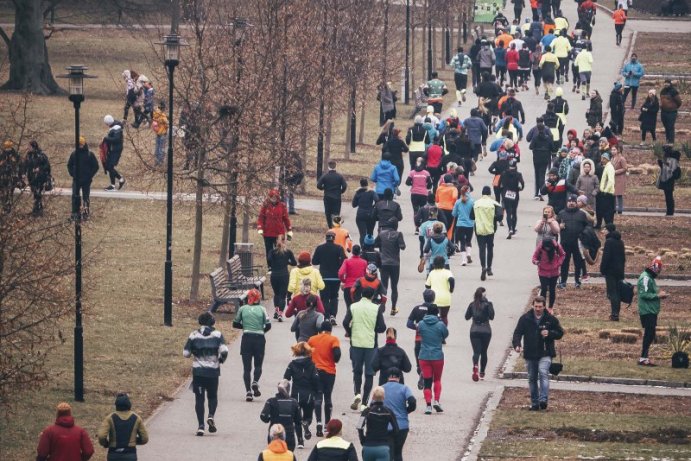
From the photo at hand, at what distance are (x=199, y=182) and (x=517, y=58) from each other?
26.2 meters

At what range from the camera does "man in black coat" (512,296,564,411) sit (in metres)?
24.5

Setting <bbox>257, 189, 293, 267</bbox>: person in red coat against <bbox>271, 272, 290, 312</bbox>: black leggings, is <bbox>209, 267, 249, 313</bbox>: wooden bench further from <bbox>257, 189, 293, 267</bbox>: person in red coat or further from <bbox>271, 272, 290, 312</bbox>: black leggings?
<bbox>257, 189, 293, 267</bbox>: person in red coat

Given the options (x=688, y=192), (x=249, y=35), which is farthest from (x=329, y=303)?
(x=688, y=192)

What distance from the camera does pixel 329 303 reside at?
29453 millimetres

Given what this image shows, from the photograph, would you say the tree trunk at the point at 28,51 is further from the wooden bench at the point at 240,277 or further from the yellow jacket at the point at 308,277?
the yellow jacket at the point at 308,277

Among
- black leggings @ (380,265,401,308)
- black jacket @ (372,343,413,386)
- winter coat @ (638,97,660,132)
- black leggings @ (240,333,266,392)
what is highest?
winter coat @ (638,97,660,132)

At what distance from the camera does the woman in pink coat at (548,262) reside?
30.4m

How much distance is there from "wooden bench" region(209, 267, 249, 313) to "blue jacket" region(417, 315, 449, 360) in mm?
5358

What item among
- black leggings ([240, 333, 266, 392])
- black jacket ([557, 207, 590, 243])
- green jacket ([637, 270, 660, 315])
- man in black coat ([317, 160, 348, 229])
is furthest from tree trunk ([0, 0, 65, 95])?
black leggings ([240, 333, 266, 392])

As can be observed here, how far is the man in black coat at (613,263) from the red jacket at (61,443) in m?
12.6

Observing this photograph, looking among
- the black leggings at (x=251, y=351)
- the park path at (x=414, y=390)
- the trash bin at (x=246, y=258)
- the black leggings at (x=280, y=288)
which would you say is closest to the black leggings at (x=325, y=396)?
the park path at (x=414, y=390)

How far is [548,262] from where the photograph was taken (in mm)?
30531

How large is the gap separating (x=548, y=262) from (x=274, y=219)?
198 inches

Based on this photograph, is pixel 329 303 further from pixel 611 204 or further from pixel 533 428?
pixel 611 204
